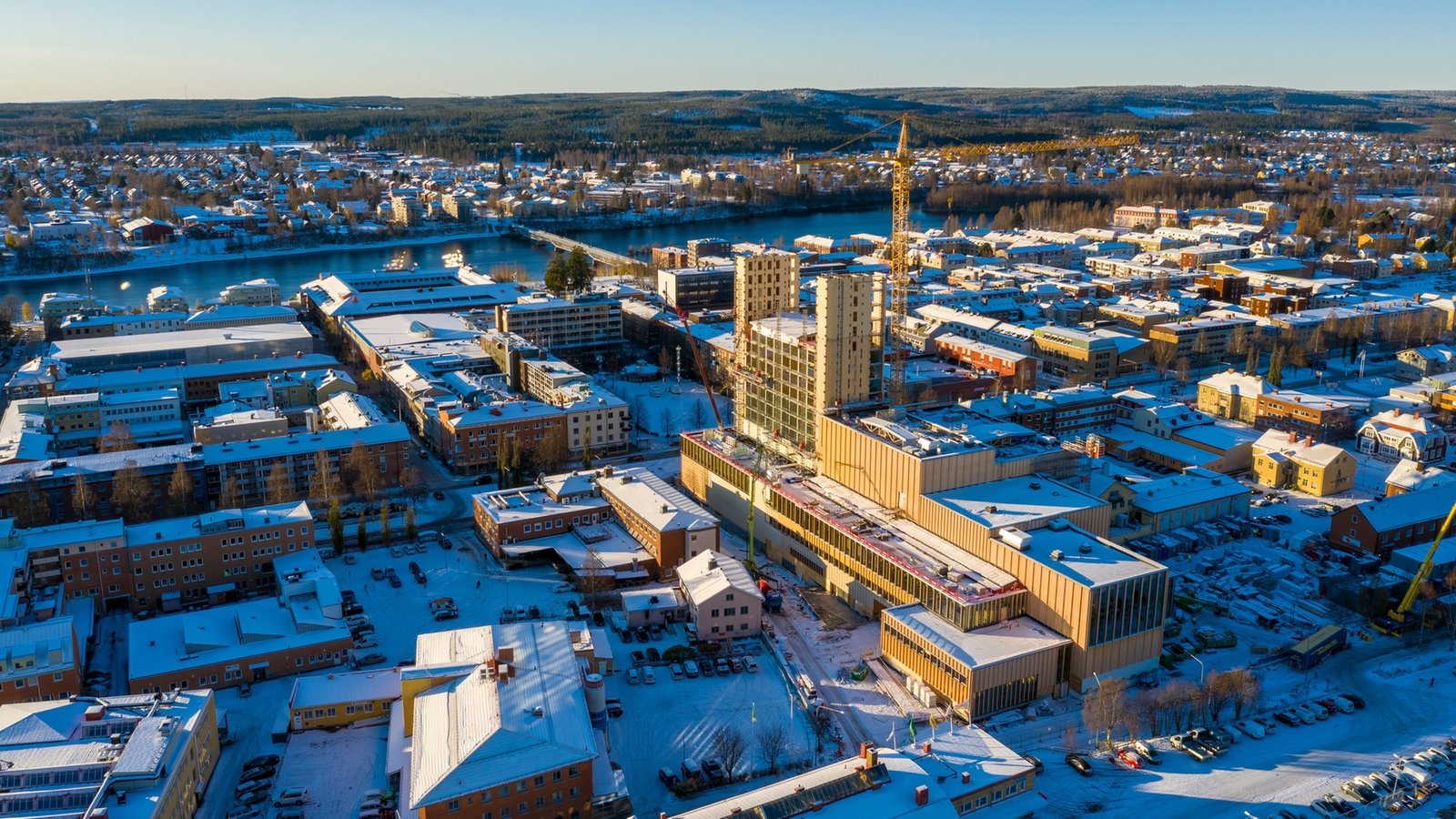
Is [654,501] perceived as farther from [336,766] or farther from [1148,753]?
[1148,753]

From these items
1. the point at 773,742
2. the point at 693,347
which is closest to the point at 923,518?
the point at 773,742

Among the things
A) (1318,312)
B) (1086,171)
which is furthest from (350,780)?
(1086,171)

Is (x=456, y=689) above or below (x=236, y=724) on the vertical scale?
above

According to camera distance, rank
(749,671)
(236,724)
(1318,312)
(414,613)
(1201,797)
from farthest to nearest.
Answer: (1318,312) → (414,613) → (749,671) → (236,724) → (1201,797)

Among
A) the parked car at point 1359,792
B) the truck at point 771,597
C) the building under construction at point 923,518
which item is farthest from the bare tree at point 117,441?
the parked car at point 1359,792

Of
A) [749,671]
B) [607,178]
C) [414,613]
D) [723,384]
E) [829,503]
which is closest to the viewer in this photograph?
[749,671]

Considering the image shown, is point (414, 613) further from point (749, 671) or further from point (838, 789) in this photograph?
point (838, 789)

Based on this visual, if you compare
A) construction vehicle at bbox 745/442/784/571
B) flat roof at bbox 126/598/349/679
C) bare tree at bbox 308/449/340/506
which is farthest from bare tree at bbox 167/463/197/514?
construction vehicle at bbox 745/442/784/571
